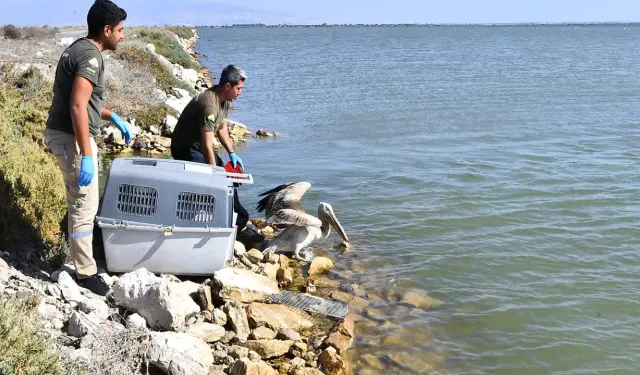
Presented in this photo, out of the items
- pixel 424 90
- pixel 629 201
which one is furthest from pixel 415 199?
pixel 424 90

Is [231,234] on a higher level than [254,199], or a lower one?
higher

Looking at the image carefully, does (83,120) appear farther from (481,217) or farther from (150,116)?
(150,116)

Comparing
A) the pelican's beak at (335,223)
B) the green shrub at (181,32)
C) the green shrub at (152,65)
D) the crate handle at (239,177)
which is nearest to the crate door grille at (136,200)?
the crate handle at (239,177)

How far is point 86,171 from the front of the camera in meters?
5.37

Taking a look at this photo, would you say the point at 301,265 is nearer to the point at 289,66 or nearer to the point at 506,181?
the point at 506,181

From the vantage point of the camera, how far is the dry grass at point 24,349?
13.2 feet

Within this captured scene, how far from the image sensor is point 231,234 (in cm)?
643

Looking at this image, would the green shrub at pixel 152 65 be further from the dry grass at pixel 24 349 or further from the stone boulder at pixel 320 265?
the dry grass at pixel 24 349

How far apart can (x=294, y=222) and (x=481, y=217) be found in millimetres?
3783

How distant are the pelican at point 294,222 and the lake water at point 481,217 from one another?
1.60 ft

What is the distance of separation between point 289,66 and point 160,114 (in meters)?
29.2

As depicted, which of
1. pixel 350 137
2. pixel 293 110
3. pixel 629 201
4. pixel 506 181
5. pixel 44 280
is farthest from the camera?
pixel 293 110

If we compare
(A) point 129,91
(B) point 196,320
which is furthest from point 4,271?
(A) point 129,91

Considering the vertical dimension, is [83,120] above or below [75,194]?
above
